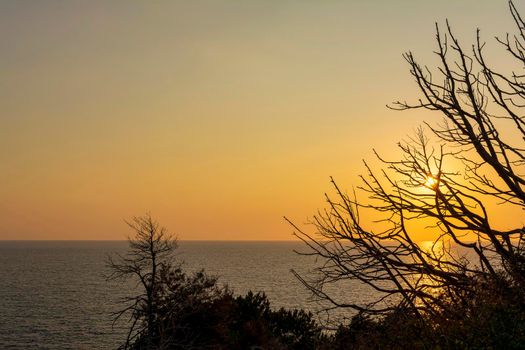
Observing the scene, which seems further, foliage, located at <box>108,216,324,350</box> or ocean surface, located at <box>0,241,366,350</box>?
ocean surface, located at <box>0,241,366,350</box>

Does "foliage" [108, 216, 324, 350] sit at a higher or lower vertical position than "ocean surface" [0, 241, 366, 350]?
higher

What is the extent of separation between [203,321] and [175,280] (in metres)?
4.70

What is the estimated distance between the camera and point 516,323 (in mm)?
5957

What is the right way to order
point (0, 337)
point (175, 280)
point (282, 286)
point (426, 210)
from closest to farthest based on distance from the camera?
1. point (426, 210)
2. point (175, 280)
3. point (0, 337)
4. point (282, 286)

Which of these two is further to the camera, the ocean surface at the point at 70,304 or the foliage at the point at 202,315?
the ocean surface at the point at 70,304

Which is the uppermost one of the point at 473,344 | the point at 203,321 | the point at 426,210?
the point at 426,210

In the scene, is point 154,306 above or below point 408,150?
below

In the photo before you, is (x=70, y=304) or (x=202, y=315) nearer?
(x=202, y=315)

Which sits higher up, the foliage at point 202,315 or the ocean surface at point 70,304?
the foliage at point 202,315

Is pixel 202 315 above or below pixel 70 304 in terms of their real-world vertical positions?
above

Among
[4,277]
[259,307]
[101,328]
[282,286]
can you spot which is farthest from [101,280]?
[259,307]

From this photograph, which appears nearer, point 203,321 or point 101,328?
point 203,321

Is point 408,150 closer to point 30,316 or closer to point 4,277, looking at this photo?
point 30,316

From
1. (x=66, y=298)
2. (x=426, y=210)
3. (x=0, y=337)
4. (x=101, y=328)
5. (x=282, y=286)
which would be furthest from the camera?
(x=282, y=286)
